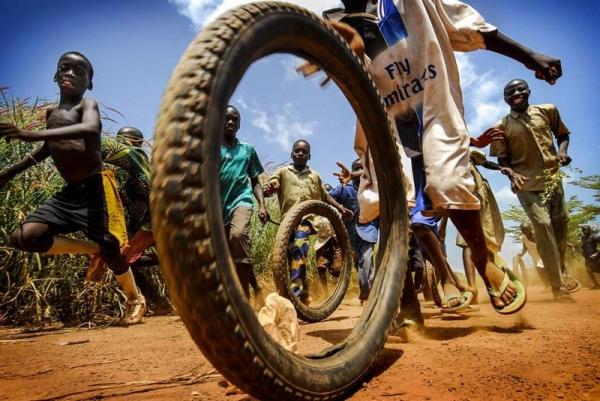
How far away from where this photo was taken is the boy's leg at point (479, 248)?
82.1 inches

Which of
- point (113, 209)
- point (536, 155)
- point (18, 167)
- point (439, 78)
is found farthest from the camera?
point (536, 155)

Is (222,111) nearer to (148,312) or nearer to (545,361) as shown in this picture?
(545,361)

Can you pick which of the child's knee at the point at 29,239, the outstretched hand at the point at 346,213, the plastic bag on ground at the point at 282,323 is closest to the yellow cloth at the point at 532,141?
the outstretched hand at the point at 346,213

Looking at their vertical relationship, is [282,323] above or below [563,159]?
below

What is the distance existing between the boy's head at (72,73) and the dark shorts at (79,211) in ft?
2.50

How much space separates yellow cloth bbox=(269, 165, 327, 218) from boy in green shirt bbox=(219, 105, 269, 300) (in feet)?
2.99

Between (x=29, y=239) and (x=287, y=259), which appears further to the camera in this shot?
(x=287, y=259)

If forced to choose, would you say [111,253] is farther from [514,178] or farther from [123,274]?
[514,178]

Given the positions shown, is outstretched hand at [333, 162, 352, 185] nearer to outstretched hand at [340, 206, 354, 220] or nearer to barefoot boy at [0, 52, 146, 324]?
outstretched hand at [340, 206, 354, 220]

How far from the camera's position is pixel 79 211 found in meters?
3.04

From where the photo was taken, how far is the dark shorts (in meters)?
2.90

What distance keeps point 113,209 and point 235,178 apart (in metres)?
1.12

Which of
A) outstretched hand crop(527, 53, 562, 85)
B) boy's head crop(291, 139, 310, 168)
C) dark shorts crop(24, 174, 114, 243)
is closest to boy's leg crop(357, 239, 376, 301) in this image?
boy's head crop(291, 139, 310, 168)

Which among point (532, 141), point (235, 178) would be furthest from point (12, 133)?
point (532, 141)
